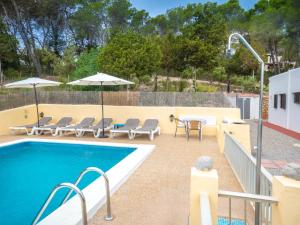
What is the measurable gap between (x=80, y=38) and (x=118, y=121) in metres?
24.2

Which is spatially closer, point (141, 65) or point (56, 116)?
point (56, 116)

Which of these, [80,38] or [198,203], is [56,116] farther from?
[80,38]

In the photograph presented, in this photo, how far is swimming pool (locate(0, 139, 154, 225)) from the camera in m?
4.36

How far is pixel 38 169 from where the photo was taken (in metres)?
6.81

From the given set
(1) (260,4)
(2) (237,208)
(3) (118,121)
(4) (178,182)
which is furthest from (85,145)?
(1) (260,4)

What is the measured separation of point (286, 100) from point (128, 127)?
30.3 feet

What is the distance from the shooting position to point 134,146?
8.23 metres

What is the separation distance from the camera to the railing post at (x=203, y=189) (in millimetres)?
2525

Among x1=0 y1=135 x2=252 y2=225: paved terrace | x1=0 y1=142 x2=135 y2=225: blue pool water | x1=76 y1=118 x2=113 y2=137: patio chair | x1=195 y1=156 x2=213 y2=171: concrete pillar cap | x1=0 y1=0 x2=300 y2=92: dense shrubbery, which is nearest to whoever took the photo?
x1=195 y1=156 x2=213 y2=171: concrete pillar cap

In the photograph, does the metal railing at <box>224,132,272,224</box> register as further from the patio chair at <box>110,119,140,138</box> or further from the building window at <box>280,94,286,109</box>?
the building window at <box>280,94,286,109</box>

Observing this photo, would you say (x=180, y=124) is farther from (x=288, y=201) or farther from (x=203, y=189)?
(x=288, y=201)

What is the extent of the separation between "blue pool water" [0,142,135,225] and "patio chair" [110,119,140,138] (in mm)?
1102

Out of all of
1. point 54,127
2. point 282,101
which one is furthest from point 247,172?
point 282,101

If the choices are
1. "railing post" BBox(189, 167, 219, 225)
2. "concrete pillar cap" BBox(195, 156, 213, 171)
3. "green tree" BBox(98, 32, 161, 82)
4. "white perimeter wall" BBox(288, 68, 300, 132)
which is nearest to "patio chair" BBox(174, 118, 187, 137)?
"white perimeter wall" BBox(288, 68, 300, 132)
